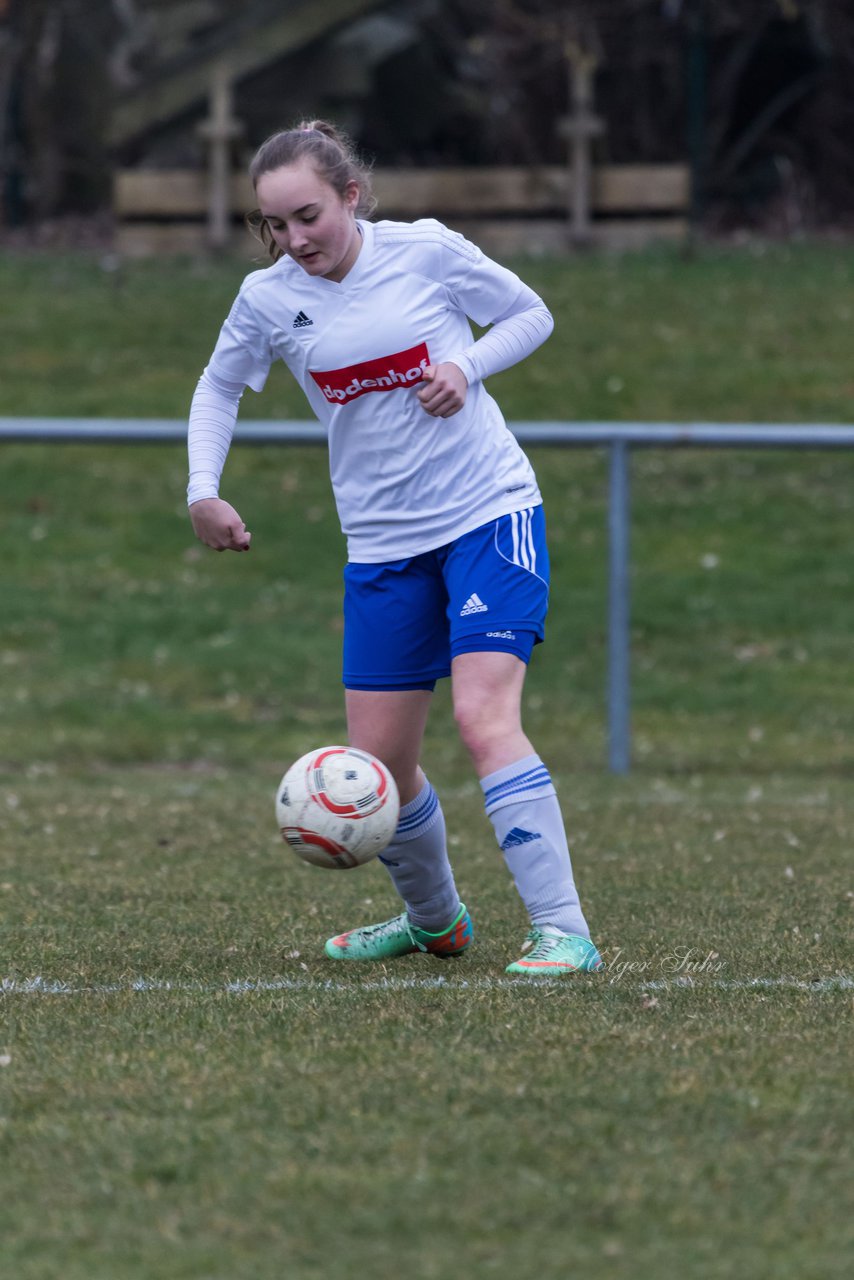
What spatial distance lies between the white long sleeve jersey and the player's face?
100mm

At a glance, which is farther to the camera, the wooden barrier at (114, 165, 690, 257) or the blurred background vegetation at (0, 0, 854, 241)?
the blurred background vegetation at (0, 0, 854, 241)

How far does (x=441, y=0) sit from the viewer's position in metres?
20.1

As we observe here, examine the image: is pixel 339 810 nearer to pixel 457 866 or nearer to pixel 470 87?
pixel 457 866

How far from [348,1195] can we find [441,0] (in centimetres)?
1877

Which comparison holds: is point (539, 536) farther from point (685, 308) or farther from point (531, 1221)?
point (685, 308)

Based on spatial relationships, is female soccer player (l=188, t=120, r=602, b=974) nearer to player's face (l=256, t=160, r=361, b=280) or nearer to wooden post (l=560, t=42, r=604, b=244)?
player's face (l=256, t=160, r=361, b=280)

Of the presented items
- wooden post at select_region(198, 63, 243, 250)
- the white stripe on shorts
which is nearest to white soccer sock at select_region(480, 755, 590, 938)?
the white stripe on shorts

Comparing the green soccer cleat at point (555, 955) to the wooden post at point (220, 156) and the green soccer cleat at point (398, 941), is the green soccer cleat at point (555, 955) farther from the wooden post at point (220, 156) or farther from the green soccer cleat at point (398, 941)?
the wooden post at point (220, 156)

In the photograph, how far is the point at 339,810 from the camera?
4.41m

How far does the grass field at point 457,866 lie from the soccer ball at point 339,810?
311mm

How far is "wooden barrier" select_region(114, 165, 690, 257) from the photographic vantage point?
17.9 m

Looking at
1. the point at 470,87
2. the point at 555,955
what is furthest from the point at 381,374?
the point at 470,87

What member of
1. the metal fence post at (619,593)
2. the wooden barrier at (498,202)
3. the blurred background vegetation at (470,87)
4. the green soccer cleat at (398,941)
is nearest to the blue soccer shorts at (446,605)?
the green soccer cleat at (398,941)

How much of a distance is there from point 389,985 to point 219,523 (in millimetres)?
1159
